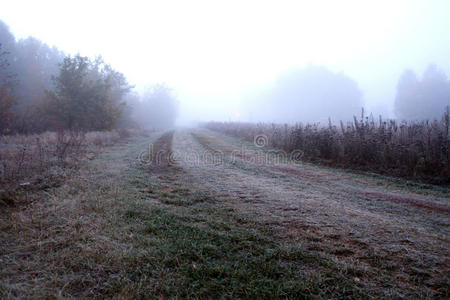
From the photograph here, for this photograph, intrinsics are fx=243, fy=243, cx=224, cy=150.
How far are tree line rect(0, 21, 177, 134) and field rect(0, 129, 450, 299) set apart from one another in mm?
17214

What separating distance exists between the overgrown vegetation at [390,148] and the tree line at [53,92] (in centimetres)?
1973

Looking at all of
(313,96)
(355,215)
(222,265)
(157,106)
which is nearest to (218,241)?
(222,265)

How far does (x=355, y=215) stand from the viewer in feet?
13.6

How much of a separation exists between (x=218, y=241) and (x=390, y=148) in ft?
25.7

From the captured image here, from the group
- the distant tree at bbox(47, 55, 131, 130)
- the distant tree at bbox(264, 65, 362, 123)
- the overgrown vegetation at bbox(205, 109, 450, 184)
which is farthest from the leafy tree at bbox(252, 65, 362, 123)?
the overgrown vegetation at bbox(205, 109, 450, 184)

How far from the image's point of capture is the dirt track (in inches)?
109

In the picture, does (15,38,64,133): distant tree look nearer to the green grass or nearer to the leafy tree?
the green grass

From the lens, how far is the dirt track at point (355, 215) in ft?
9.12

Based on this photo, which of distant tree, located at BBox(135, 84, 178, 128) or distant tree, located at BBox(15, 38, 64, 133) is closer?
distant tree, located at BBox(15, 38, 64, 133)

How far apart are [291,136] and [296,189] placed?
7.42 meters

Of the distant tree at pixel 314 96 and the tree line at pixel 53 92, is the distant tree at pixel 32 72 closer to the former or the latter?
the tree line at pixel 53 92

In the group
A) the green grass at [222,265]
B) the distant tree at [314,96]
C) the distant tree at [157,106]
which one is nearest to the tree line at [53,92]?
the distant tree at [157,106]

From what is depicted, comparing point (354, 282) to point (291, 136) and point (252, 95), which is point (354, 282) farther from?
point (252, 95)

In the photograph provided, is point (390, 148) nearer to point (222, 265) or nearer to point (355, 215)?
point (355, 215)
